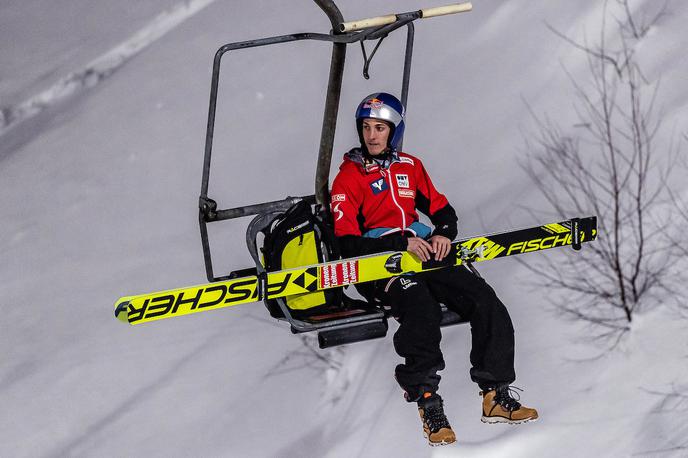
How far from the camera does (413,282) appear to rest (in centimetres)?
580

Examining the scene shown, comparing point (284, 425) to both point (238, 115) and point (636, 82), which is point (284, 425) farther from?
point (636, 82)

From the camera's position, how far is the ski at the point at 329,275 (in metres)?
5.33

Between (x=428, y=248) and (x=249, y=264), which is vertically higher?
(x=428, y=248)

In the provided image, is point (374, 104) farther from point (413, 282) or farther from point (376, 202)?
point (413, 282)

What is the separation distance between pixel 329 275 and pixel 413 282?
→ 436 millimetres

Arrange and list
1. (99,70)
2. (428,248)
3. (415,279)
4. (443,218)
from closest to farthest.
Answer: (428,248) < (415,279) < (443,218) < (99,70)

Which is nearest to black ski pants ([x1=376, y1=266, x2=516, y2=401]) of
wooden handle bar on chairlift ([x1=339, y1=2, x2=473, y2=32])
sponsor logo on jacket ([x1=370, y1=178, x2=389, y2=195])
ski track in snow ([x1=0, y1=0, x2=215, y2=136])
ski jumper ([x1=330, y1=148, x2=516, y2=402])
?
ski jumper ([x1=330, y1=148, x2=516, y2=402])

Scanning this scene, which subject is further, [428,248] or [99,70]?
[99,70]

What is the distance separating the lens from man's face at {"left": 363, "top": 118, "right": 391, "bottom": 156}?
595 centimetres

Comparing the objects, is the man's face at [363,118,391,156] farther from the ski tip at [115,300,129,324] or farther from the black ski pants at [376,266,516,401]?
the ski tip at [115,300,129,324]

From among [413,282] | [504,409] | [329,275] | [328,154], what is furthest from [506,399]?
[328,154]

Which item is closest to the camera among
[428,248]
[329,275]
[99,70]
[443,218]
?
[329,275]

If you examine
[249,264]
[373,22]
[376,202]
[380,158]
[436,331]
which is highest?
[373,22]

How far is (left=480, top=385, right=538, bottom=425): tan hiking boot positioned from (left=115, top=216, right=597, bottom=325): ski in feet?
2.00
